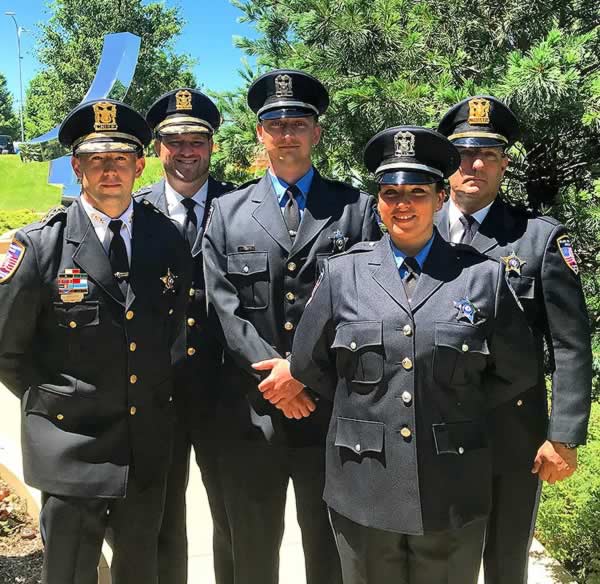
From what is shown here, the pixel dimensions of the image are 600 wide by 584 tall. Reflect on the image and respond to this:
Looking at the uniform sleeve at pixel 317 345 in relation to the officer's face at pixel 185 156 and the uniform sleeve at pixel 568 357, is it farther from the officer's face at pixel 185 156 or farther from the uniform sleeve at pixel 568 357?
the officer's face at pixel 185 156

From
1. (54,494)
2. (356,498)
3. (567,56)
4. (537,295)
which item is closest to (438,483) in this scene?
(356,498)

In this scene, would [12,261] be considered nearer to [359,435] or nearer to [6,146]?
[359,435]

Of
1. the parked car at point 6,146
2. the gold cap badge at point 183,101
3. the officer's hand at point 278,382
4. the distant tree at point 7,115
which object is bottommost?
the officer's hand at point 278,382

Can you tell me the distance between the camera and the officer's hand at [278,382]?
2570 mm

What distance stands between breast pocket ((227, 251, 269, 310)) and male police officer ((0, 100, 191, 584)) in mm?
338

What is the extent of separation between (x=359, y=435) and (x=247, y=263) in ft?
3.03

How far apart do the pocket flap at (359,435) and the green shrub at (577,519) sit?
1.84m

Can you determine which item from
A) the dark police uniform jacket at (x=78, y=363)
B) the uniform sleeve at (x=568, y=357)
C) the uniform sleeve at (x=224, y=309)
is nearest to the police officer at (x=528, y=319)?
the uniform sleeve at (x=568, y=357)

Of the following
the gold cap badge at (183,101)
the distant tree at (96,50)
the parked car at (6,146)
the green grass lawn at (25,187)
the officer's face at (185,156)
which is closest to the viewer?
the officer's face at (185,156)

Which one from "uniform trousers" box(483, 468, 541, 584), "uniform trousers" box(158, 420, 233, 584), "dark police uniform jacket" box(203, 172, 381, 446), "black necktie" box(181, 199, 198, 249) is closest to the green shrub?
"uniform trousers" box(483, 468, 541, 584)

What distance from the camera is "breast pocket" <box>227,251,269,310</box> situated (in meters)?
2.80

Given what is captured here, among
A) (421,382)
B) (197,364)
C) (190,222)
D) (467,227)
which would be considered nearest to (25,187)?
(190,222)

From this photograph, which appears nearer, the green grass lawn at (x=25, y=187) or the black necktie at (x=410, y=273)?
the black necktie at (x=410, y=273)

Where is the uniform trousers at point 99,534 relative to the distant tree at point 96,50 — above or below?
below
